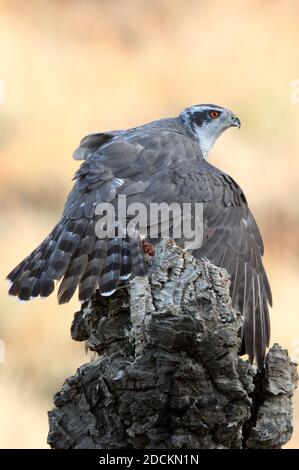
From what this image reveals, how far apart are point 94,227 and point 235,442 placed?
2587 millimetres

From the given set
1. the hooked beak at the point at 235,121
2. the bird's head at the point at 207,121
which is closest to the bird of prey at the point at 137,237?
the bird's head at the point at 207,121

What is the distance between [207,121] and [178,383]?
5287 millimetres

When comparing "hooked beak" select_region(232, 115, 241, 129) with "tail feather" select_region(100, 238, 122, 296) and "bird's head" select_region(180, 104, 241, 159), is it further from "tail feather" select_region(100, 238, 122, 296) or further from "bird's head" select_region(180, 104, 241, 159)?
"tail feather" select_region(100, 238, 122, 296)

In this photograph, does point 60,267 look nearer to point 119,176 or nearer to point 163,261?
point 119,176

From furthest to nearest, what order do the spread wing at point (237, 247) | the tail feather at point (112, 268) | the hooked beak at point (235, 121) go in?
the hooked beak at point (235, 121) < the spread wing at point (237, 247) < the tail feather at point (112, 268)

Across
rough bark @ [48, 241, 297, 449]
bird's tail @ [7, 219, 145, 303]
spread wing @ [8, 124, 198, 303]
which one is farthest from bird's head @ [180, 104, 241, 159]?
rough bark @ [48, 241, 297, 449]

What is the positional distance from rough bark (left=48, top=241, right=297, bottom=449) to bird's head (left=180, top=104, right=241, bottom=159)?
444cm

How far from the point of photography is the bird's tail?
5.72m

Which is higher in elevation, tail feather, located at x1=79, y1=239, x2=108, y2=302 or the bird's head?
the bird's head

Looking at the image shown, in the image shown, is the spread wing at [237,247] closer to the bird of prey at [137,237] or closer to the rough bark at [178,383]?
the bird of prey at [137,237]

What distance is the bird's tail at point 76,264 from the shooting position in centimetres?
572

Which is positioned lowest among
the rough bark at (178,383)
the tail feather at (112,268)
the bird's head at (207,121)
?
the rough bark at (178,383)

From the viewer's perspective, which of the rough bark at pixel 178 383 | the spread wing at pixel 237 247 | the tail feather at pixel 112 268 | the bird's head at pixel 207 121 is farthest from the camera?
the bird's head at pixel 207 121

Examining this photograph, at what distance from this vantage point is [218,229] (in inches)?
272
